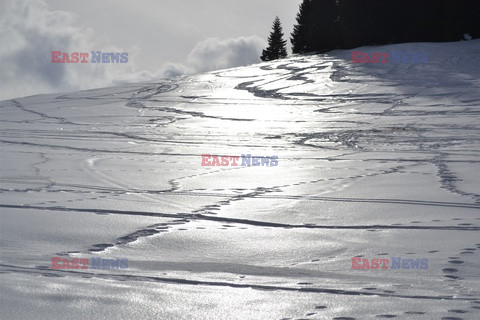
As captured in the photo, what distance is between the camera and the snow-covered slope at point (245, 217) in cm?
331

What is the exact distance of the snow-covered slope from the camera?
331 cm

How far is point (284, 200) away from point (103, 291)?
3100mm

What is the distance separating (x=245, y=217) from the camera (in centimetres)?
547
